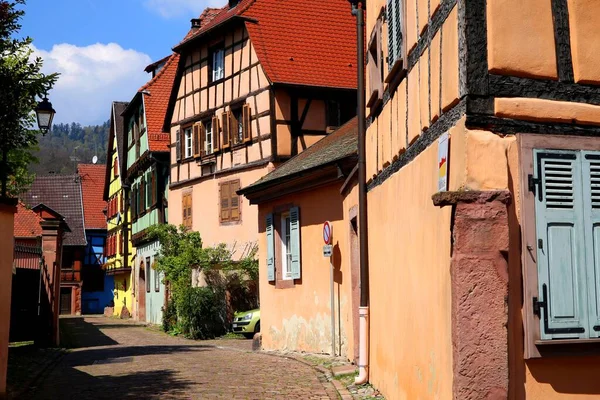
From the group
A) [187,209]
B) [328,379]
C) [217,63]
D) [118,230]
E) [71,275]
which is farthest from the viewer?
[71,275]

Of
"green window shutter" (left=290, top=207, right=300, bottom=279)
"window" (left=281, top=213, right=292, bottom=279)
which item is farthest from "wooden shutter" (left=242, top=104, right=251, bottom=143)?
"green window shutter" (left=290, top=207, right=300, bottom=279)

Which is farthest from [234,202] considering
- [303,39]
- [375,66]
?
[375,66]

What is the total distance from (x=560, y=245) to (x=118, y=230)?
138 feet

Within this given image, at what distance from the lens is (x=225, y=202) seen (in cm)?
2862

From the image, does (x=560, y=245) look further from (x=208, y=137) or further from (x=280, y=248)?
(x=208, y=137)

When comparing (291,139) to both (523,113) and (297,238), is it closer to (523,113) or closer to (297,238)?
(297,238)

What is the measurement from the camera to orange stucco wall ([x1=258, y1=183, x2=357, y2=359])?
51.2 ft

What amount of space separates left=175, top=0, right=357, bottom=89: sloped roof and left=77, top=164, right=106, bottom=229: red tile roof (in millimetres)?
31318

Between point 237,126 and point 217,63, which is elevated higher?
point 217,63

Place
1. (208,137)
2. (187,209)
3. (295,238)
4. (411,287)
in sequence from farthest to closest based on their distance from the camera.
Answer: (187,209)
(208,137)
(295,238)
(411,287)

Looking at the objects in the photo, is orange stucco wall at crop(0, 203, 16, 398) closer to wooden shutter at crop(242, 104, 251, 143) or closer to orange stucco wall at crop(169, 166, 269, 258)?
orange stucco wall at crop(169, 166, 269, 258)

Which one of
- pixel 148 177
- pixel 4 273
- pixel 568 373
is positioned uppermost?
pixel 148 177

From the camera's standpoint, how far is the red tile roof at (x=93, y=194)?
195 ft

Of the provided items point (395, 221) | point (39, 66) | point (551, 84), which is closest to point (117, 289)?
point (39, 66)
